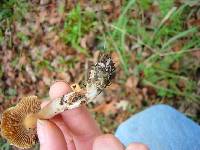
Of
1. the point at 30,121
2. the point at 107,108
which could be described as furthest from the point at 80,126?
the point at 107,108

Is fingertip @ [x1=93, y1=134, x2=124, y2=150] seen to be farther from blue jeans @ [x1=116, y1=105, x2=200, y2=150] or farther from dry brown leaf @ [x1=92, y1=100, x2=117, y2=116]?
dry brown leaf @ [x1=92, y1=100, x2=117, y2=116]

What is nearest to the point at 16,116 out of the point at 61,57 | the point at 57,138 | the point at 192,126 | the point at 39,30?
the point at 57,138

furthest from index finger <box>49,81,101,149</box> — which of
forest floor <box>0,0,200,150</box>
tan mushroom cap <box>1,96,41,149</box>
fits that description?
forest floor <box>0,0,200,150</box>

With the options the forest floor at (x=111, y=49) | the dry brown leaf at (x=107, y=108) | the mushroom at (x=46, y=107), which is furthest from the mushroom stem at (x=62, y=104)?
the dry brown leaf at (x=107, y=108)

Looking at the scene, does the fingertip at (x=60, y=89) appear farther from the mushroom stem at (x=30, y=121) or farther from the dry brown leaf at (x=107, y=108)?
the dry brown leaf at (x=107, y=108)

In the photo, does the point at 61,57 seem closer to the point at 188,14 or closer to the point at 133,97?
the point at 133,97

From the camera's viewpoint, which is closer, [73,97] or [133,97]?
[73,97]
